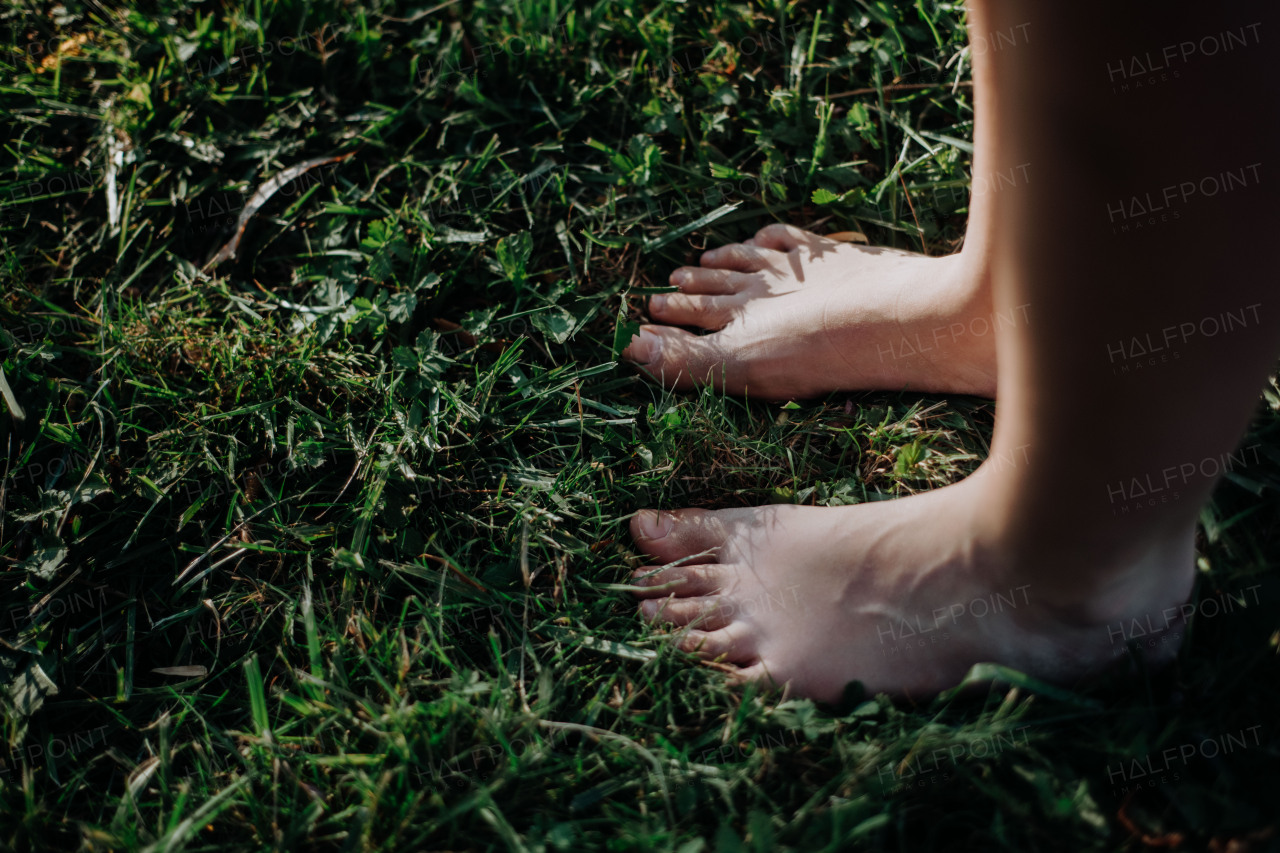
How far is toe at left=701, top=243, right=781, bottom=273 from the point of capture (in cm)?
206

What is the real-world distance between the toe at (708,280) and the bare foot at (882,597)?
62cm

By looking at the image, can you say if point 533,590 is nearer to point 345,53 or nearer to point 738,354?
point 738,354

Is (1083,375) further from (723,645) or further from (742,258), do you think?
(742,258)

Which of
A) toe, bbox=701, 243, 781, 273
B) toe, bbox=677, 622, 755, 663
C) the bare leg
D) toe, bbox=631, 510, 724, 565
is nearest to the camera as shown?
the bare leg

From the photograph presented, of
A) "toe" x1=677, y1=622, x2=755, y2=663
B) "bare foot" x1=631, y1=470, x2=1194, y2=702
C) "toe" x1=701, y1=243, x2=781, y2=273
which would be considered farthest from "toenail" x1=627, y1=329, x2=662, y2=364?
"toe" x1=677, y1=622, x2=755, y2=663

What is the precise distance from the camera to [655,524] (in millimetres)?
1772

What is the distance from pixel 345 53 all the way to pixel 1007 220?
200 cm

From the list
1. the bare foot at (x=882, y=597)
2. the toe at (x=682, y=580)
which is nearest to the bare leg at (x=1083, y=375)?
the bare foot at (x=882, y=597)

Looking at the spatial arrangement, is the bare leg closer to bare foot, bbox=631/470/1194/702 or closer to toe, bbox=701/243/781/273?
bare foot, bbox=631/470/1194/702

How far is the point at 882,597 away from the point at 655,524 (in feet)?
1.69

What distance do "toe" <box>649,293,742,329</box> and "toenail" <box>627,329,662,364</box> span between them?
0.11 meters

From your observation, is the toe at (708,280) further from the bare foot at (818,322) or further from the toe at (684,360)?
the toe at (684,360)

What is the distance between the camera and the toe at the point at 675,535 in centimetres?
176

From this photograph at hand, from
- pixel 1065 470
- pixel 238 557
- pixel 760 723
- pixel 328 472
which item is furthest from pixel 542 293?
pixel 1065 470
